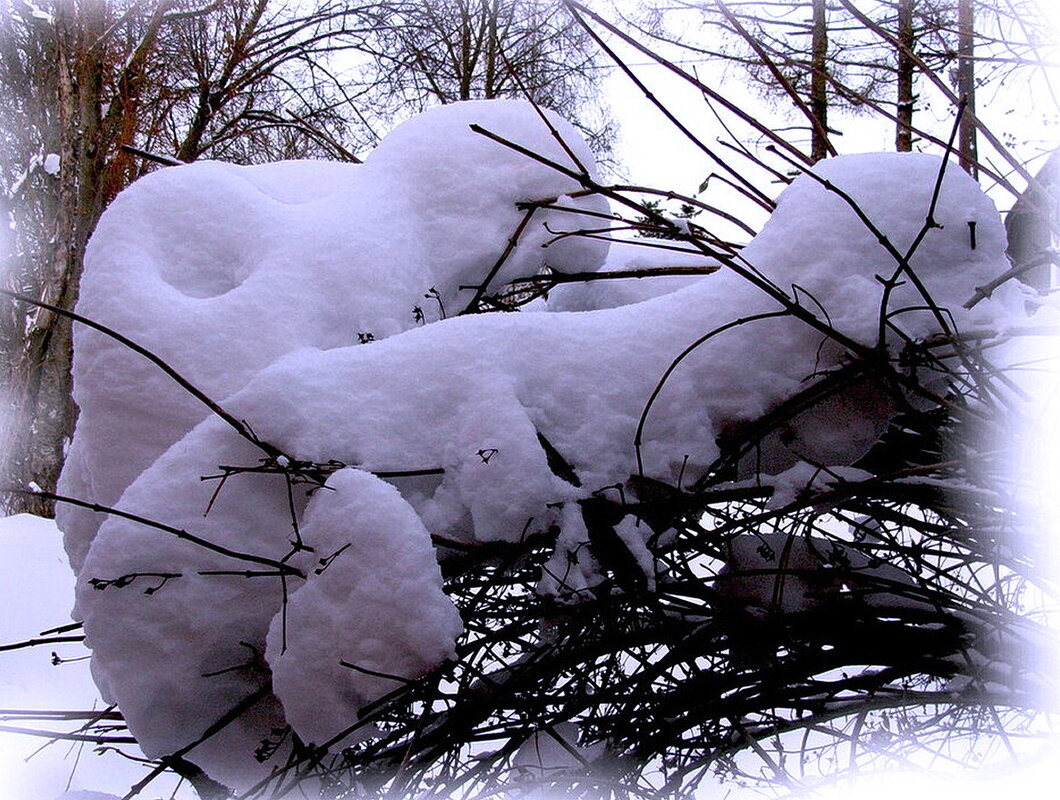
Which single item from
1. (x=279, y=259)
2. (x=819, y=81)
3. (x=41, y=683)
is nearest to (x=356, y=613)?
(x=279, y=259)

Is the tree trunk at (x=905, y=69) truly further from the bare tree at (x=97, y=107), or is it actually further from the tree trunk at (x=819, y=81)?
the bare tree at (x=97, y=107)

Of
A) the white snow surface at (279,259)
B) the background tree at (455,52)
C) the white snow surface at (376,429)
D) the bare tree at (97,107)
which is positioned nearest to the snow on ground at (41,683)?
the white snow surface at (376,429)

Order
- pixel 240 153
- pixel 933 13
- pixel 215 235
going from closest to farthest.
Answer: pixel 215 235
pixel 933 13
pixel 240 153

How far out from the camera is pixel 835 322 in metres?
1.04

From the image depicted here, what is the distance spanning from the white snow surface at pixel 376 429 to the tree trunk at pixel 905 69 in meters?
0.18

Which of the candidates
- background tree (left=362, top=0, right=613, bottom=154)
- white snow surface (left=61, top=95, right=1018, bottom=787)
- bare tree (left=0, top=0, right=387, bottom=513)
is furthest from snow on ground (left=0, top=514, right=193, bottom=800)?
background tree (left=362, top=0, right=613, bottom=154)

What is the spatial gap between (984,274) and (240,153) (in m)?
9.12

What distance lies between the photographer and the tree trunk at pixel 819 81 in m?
1.37

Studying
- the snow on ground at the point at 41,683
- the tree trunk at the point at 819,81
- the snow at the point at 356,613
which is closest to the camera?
the snow at the point at 356,613

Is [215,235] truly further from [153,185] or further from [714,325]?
[714,325]

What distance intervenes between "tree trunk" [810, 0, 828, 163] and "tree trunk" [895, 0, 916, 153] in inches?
5.1

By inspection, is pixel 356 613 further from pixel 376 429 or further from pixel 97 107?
pixel 97 107

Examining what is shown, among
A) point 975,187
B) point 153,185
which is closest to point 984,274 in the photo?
point 975,187

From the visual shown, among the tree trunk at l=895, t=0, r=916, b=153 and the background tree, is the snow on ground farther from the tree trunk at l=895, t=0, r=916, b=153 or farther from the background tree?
the background tree
